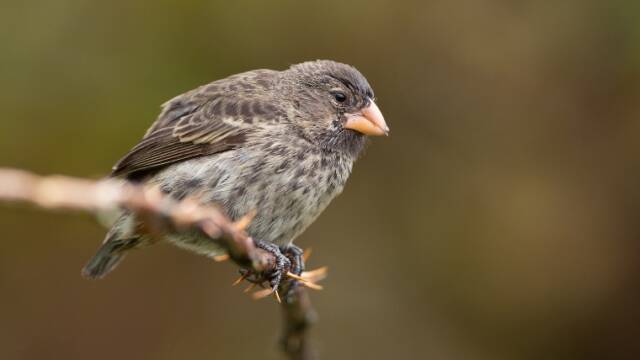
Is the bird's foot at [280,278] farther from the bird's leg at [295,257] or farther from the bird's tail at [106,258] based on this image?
the bird's tail at [106,258]

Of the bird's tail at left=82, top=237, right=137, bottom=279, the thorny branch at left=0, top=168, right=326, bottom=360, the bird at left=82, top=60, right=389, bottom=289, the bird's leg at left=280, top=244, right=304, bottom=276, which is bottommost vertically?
the bird's tail at left=82, top=237, right=137, bottom=279

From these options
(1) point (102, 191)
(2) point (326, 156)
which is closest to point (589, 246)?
(2) point (326, 156)

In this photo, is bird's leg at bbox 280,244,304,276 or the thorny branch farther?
bird's leg at bbox 280,244,304,276

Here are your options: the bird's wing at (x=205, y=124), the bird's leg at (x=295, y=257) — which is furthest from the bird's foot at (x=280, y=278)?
the bird's wing at (x=205, y=124)

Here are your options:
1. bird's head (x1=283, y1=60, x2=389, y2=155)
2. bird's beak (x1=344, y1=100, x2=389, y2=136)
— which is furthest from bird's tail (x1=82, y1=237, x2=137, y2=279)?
bird's beak (x1=344, y1=100, x2=389, y2=136)

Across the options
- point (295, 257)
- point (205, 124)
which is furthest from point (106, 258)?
point (295, 257)

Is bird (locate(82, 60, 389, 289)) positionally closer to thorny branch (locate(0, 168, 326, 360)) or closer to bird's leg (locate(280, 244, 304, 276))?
bird's leg (locate(280, 244, 304, 276))

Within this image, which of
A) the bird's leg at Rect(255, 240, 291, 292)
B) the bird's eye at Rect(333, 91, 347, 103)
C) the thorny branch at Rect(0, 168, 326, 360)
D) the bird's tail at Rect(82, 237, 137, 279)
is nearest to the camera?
the thorny branch at Rect(0, 168, 326, 360)
